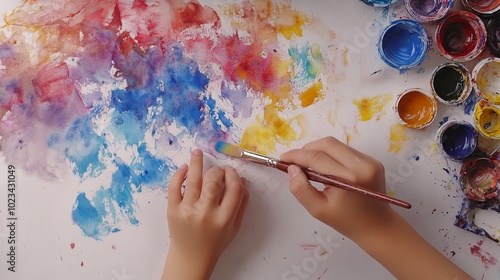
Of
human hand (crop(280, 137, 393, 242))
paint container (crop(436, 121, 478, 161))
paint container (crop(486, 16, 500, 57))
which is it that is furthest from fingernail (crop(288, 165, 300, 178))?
paint container (crop(486, 16, 500, 57))

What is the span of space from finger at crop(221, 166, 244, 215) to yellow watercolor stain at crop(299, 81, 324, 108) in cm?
20

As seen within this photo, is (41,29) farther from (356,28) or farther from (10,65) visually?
(356,28)

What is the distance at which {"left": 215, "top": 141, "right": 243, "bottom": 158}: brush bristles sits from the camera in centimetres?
97

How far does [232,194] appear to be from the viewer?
951 mm

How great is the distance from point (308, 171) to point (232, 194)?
0.50 feet

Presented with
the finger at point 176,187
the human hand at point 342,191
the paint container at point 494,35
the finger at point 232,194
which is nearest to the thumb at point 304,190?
the human hand at point 342,191

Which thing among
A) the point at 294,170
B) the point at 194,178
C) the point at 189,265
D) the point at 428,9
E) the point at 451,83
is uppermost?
the point at 428,9

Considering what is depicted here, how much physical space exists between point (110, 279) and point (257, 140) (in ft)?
1.27

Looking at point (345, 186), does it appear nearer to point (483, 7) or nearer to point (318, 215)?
point (318, 215)

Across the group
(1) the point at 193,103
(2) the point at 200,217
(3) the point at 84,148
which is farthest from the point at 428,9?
(3) the point at 84,148

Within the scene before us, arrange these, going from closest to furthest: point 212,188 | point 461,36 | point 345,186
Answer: point 345,186 → point 212,188 → point 461,36

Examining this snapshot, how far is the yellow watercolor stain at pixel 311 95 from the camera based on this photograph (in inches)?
40.1

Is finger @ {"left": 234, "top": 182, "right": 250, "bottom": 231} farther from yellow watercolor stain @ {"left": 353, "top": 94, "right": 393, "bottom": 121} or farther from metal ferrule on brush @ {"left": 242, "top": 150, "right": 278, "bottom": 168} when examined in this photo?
yellow watercolor stain @ {"left": 353, "top": 94, "right": 393, "bottom": 121}

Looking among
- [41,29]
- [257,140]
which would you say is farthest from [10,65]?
[257,140]
